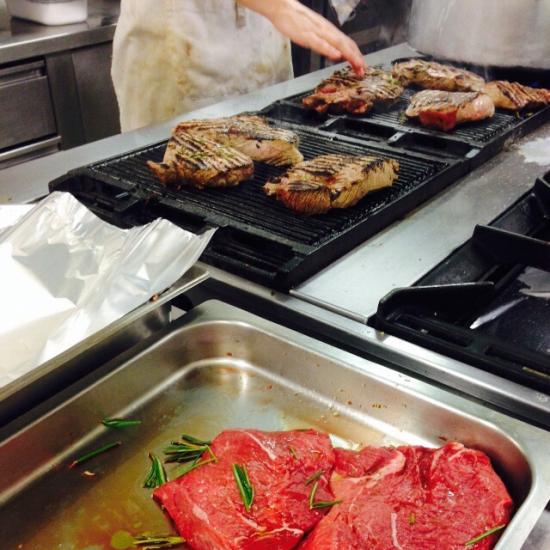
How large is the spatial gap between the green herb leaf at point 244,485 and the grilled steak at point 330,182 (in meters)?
0.76

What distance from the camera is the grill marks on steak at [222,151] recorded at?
173 cm

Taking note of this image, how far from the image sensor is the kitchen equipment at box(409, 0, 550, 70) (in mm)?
2510

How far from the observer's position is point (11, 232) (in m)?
1.37

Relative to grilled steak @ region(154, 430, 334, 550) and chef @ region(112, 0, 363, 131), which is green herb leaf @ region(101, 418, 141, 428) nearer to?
grilled steak @ region(154, 430, 334, 550)

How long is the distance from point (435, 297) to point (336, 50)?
148 centimetres

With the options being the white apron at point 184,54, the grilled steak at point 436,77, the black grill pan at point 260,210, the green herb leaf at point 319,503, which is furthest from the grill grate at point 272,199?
the white apron at point 184,54

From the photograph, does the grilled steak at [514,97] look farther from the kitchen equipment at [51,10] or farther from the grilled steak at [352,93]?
the kitchen equipment at [51,10]

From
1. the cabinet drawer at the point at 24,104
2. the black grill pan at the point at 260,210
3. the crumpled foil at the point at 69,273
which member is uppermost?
the crumpled foil at the point at 69,273

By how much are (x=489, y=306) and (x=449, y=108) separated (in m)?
0.95

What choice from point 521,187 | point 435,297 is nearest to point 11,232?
point 435,297

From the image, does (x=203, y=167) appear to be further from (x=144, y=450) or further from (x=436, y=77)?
(x=436, y=77)

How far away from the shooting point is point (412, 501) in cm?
97

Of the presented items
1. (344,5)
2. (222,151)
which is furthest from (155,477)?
(344,5)

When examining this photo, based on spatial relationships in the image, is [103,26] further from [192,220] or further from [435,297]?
[435,297]
